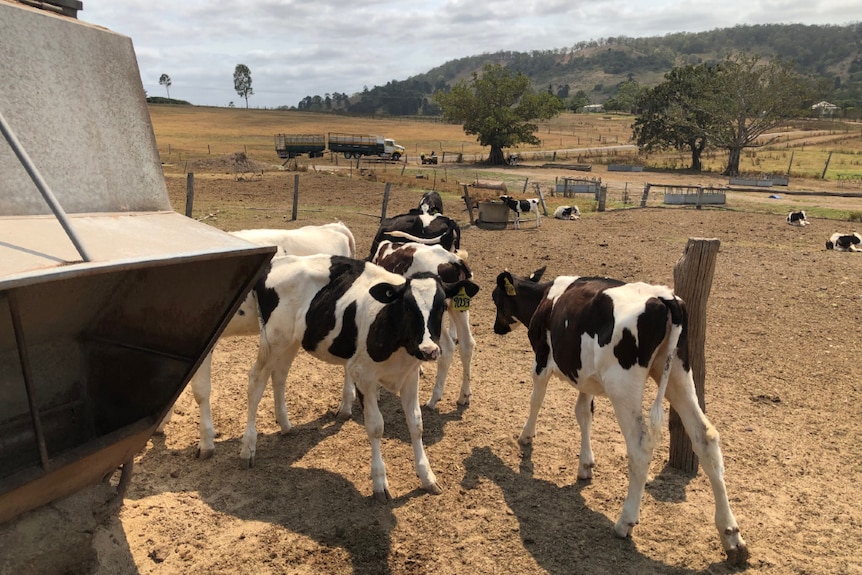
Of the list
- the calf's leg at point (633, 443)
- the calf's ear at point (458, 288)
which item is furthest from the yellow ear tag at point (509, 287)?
the calf's leg at point (633, 443)

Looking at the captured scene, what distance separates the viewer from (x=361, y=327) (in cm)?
525

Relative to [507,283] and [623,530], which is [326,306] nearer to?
[507,283]

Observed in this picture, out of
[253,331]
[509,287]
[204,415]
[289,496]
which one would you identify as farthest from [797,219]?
[204,415]

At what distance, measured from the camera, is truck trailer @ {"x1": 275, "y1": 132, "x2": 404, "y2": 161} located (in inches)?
2045

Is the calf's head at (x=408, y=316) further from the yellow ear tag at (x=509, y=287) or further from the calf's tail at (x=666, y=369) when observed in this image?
the calf's tail at (x=666, y=369)

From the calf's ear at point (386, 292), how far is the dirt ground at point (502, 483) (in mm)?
1626

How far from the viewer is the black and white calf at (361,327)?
4.95 metres

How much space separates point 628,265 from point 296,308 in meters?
9.48

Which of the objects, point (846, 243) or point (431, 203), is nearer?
point (846, 243)

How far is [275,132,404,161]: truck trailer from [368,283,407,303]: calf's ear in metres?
48.8

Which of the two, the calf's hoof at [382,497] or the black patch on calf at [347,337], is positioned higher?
the black patch on calf at [347,337]

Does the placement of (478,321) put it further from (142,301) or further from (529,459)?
(142,301)

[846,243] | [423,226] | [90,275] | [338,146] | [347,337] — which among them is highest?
[90,275]

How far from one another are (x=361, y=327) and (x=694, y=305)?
2.97 m
